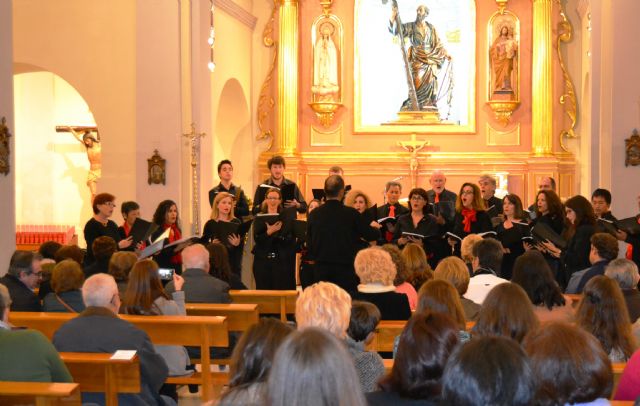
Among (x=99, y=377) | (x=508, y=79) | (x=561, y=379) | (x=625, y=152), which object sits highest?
(x=508, y=79)

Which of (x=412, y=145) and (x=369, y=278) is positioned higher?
(x=412, y=145)

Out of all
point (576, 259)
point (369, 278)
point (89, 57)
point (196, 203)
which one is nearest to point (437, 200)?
point (576, 259)

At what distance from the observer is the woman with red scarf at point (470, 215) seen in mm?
10109

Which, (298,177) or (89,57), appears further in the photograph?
(298,177)

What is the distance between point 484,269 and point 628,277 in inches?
47.2

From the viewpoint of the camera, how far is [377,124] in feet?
57.4

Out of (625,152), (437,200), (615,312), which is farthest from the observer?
(625,152)

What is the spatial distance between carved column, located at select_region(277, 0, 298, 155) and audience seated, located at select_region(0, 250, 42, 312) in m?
10.2

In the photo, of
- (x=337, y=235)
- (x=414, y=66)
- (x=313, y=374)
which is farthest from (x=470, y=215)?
(x=414, y=66)

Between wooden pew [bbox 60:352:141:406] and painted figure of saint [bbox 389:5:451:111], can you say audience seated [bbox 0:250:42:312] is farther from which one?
painted figure of saint [bbox 389:5:451:111]

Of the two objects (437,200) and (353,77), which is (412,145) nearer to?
(353,77)

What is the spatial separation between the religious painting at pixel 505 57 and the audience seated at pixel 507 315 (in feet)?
39.9

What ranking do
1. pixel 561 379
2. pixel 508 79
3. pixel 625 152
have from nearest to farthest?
pixel 561 379 → pixel 625 152 → pixel 508 79

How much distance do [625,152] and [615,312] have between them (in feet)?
26.0
